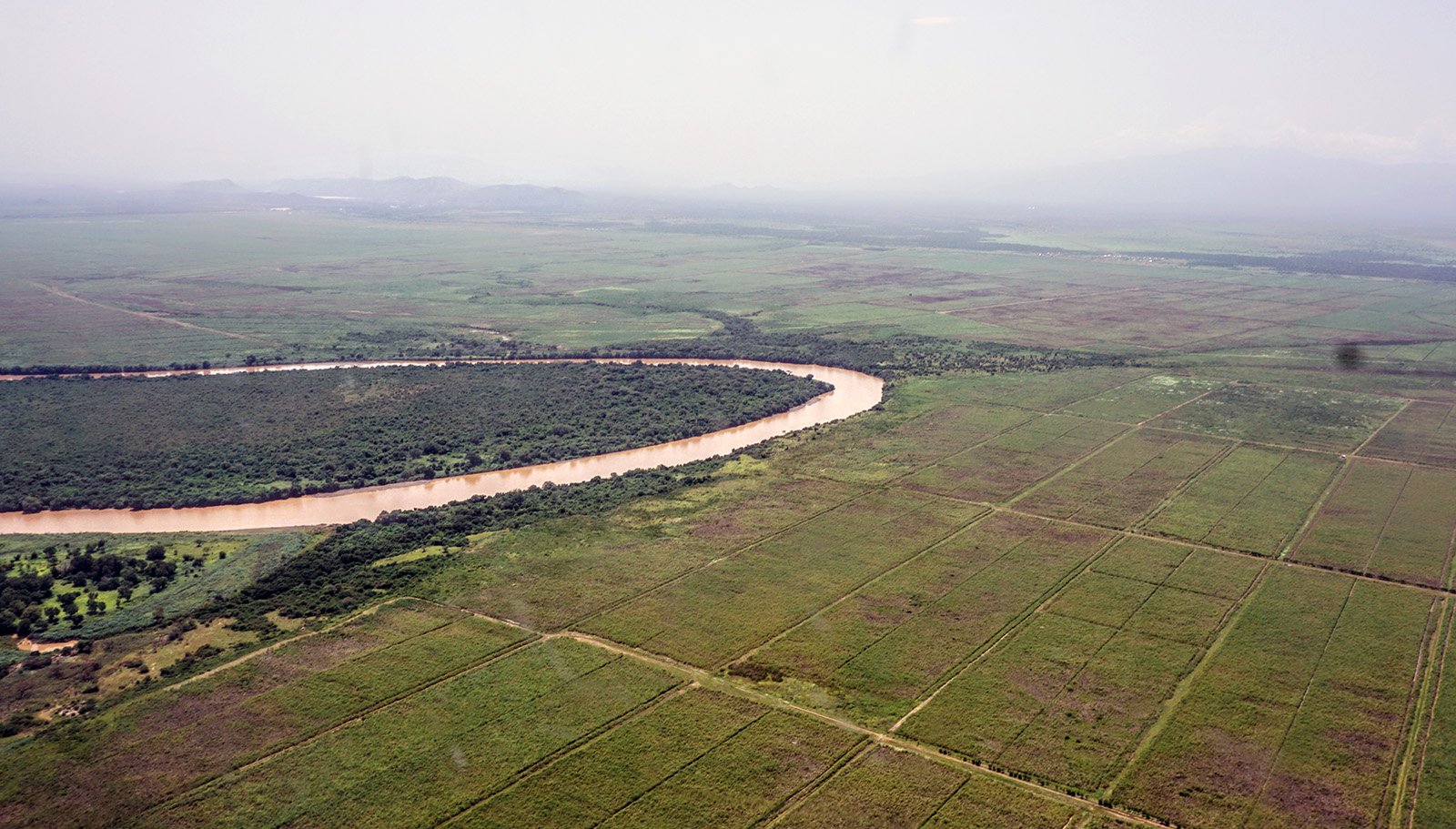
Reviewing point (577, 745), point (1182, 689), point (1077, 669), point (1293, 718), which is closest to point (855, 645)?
point (1077, 669)

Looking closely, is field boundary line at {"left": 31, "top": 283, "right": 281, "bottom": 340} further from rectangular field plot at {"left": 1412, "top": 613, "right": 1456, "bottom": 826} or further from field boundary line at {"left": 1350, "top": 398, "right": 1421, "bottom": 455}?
rectangular field plot at {"left": 1412, "top": 613, "right": 1456, "bottom": 826}

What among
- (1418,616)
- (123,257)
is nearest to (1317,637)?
(1418,616)

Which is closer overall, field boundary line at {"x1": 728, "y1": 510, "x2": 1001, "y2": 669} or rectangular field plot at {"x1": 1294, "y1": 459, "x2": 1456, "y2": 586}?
field boundary line at {"x1": 728, "y1": 510, "x2": 1001, "y2": 669}

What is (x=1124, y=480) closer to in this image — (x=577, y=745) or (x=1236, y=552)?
(x=1236, y=552)

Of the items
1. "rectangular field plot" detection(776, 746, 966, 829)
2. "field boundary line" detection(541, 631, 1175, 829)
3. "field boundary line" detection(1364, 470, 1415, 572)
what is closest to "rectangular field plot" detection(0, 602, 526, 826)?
"field boundary line" detection(541, 631, 1175, 829)

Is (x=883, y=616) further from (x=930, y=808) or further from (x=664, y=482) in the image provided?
(x=664, y=482)

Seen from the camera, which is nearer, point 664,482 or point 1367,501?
point 1367,501
